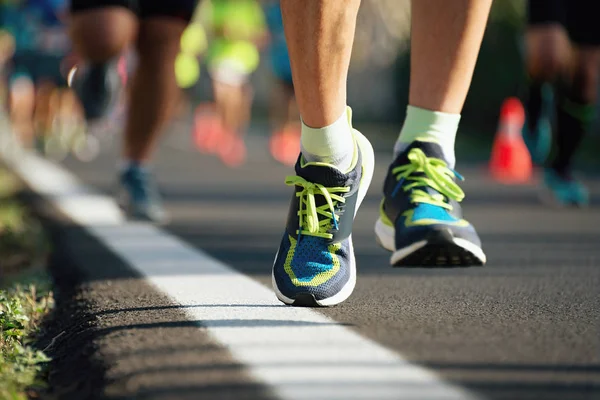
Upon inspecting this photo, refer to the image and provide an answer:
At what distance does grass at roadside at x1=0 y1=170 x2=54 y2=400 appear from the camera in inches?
90.0

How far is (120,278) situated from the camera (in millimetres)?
3369

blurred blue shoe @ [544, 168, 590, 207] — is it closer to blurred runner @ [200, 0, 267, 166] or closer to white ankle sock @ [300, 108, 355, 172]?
white ankle sock @ [300, 108, 355, 172]

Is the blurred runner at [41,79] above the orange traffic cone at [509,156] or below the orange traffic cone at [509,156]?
below

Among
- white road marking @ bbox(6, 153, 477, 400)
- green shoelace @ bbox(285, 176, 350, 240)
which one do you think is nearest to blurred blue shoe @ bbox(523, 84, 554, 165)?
white road marking @ bbox(6, 153, 477, 400)

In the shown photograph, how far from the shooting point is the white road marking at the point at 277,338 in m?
1.93

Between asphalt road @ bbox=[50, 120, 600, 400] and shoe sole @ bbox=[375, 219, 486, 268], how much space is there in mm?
96

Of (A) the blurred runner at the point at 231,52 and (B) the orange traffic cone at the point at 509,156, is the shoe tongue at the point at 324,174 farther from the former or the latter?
(A) the blurred runner at the point at 231,52

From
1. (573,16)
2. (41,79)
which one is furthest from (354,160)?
(41,79)

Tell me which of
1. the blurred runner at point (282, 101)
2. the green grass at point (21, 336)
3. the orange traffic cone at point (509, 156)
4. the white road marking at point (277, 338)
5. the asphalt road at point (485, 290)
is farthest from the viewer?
the blurred runner at point (282, 101)

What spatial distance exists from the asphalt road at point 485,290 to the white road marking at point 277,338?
0.06m

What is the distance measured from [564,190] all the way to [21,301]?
12.0 feet

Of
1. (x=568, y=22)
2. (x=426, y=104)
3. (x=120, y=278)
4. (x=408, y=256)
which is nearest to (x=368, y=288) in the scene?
(x=408, y=256)

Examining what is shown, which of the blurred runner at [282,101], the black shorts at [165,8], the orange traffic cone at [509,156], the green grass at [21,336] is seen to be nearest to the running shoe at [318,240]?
the green grass at [21,336]

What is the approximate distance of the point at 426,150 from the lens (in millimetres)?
3100
